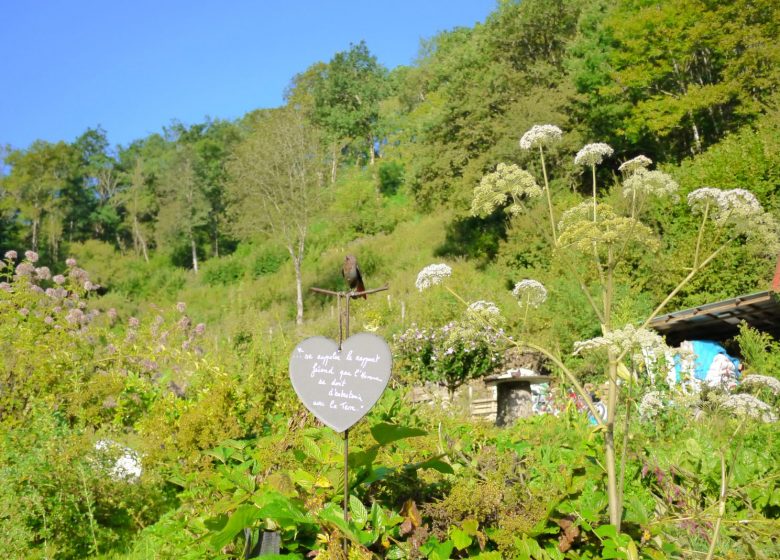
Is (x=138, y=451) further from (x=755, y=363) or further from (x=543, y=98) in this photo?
(x=543, y=98)

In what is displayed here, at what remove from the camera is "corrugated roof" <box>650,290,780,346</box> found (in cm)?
953

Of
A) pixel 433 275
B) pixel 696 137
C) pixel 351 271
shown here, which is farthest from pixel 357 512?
pixel 696 137

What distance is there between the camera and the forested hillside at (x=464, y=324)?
2914 millimetres

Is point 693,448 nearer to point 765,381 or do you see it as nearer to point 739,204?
point 765,381

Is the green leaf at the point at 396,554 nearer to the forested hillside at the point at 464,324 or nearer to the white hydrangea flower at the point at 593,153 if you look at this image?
the forested hillside at the point at 464,324

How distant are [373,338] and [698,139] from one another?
17953 mm

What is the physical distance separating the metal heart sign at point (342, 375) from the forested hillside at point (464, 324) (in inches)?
7.9

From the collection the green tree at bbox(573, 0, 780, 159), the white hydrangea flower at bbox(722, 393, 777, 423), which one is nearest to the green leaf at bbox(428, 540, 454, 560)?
the white hydrangea flower at bbox(722, 393, 777, 423)

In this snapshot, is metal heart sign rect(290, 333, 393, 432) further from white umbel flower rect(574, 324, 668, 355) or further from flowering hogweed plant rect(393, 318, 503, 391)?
flowering hogweed plant rect(393, 318, 503, 391)

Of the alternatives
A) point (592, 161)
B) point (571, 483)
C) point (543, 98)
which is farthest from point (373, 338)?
point (543, 98)

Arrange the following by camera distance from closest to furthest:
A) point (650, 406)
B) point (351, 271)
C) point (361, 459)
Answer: point (361, 459) < point (650, 406) < point (351, 271)

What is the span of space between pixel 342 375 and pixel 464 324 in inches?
89.7

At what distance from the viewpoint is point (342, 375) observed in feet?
9.62

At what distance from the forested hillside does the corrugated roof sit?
458mm
